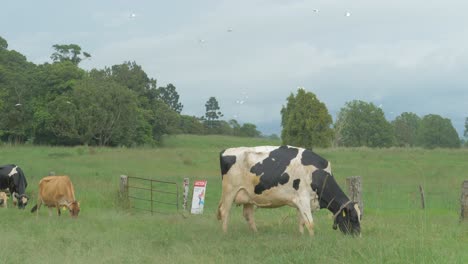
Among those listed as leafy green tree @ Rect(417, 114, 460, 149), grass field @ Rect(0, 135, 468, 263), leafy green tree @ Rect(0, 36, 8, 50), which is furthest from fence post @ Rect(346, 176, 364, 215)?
leafy green tree @ Rect(417, 114, 460, 149)

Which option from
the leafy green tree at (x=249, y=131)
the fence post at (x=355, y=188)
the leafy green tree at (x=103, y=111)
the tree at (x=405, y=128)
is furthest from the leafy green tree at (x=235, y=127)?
the fence post at (x=355, y=188)

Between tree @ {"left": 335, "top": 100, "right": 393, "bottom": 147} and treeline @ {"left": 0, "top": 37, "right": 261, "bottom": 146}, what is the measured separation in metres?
32.8

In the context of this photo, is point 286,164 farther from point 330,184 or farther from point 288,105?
point 288,105

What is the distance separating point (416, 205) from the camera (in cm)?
2353

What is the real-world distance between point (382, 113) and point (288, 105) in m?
40.5

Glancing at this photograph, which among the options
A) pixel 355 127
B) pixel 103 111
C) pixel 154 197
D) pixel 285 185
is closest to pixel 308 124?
pixel 103 111

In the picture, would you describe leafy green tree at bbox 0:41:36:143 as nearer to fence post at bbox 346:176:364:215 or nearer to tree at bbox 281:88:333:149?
tree at bbox 281:88:333:149

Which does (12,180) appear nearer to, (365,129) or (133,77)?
(133,77)

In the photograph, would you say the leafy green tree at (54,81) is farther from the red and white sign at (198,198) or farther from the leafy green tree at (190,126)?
the red and white sign at (198,198)

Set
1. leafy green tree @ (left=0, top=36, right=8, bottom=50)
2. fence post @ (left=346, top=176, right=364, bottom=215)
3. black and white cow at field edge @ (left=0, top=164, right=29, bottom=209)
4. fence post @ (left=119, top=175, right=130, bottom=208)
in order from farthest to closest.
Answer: leafy green tree @ (left=0, top=36, right=8, bottom=50), black and white cow at field edge @ (left=0, top=164, right=29, bottom=209), fence post @ (left=119, top=175, right=130, bottom=208), fence post @ (left=346, top=176, right=364, bottom=215)

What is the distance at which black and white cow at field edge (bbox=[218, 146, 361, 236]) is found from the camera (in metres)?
12.2

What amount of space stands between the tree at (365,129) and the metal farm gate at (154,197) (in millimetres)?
69290

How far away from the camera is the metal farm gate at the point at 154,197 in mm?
22170

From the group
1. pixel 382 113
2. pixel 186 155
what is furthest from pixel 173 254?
pixel 382 113
